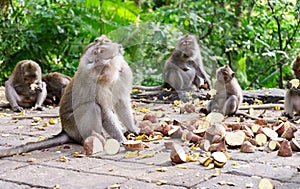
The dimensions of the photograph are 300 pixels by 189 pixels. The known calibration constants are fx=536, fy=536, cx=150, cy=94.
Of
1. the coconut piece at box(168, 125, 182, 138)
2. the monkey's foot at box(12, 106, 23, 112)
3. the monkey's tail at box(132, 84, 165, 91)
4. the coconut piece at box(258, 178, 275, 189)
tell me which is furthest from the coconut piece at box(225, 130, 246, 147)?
the monkey's foot at box(12, 106, 23, 112)

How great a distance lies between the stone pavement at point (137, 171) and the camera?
137 inches

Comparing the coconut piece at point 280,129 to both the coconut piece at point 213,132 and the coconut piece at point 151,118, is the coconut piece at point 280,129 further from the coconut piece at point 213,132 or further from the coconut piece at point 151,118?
the coconut piece at point 151,118

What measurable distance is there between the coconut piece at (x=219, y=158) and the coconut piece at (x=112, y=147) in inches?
34.1

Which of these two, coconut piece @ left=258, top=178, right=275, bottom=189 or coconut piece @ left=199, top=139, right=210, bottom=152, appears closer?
coconut piece @ left=258, top=178, right=275, bottom=189

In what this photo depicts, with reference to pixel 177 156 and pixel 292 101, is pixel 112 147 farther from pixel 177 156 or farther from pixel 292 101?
pixel 292 101

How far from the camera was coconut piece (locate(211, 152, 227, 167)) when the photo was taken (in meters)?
3.90

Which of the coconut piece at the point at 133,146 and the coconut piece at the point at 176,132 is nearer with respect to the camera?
the coconut piece at the point at 133,146

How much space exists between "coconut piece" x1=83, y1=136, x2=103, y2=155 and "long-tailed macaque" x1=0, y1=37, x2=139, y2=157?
0.20 meters

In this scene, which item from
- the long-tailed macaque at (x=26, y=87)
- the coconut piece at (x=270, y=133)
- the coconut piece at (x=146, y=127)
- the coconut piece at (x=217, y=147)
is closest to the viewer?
the coconut piece at (x=217, y=147)

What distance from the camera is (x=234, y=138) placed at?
15.4ft

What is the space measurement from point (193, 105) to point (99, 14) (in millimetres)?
7277

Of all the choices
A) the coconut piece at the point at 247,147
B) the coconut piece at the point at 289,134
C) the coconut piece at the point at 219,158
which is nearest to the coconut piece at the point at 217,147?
the coconut piece at the point at 247,147

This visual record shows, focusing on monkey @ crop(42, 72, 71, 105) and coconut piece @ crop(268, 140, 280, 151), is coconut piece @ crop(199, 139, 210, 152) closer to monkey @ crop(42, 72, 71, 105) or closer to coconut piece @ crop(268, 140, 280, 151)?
coconut piece @ crop(268, 140, 280, 151)

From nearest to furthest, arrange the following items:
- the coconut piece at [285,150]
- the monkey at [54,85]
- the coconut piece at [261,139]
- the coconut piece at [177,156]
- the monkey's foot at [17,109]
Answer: the coconut piece at [177,156] < the coconut piece at [285,150] < the coconut piece at [261,139] < the monkey's foot at [17,109] < the monkey at [54,85]
